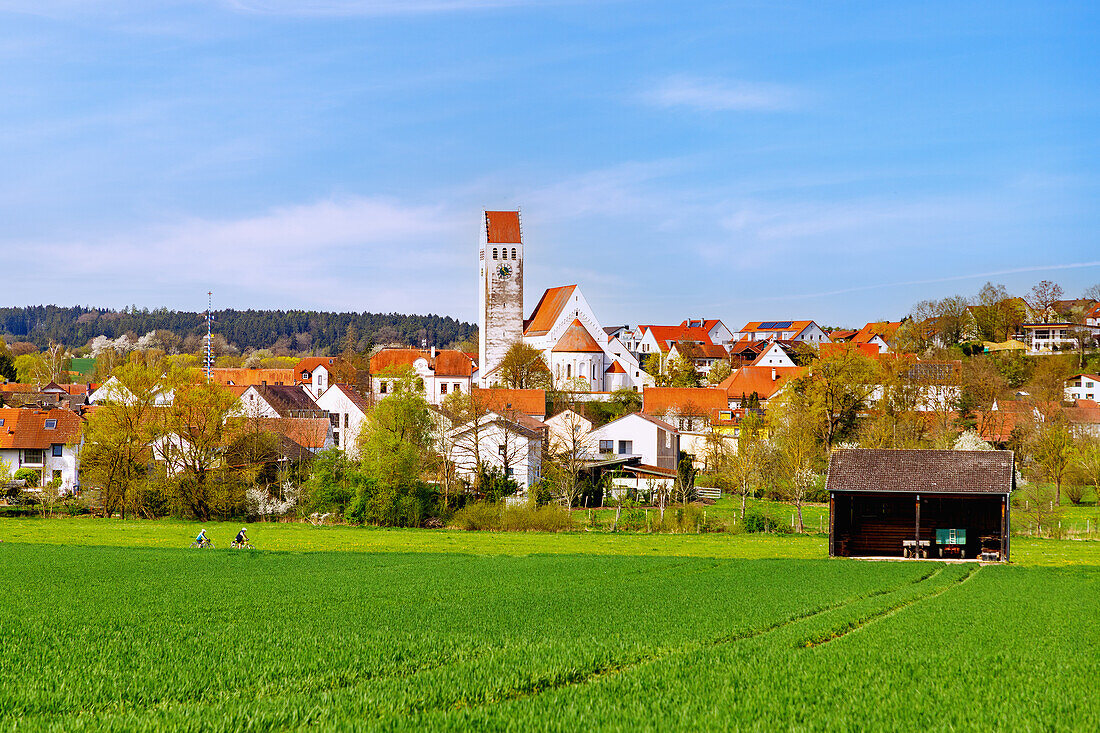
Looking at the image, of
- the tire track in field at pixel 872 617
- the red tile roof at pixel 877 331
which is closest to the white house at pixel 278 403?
the tire track in field at pixel 872 617

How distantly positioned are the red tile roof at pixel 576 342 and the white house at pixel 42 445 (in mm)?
51505

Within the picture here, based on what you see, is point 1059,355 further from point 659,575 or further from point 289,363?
point 289,363

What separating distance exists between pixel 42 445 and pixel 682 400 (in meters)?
48.1

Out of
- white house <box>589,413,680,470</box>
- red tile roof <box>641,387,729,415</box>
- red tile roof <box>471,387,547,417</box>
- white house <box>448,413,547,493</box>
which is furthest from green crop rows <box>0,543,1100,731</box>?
red tile roof <box>641,387,729,415</box>

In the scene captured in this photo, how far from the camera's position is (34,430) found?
56531 mm

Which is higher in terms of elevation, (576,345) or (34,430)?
(576,345)

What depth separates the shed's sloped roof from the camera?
3278cm

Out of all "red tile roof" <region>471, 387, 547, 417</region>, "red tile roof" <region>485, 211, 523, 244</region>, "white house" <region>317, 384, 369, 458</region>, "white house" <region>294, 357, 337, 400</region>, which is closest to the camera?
"white house" <region>317, 384, 369, 458</region>

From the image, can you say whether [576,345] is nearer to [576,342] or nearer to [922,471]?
[576,342]

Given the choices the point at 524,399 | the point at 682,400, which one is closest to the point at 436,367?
the point at 524,399

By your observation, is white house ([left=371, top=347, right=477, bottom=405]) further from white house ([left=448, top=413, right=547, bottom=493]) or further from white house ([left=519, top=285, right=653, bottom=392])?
white house ([left=448, top=413, right=547, bottom=493])

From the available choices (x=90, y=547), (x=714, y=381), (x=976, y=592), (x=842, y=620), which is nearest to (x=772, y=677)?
(x=842, y=620)

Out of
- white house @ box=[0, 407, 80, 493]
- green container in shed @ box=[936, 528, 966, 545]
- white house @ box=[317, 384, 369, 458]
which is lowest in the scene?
green container in shed @ box=[936, 528, 966, 545]

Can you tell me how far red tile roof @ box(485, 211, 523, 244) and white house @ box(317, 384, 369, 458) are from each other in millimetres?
33497
